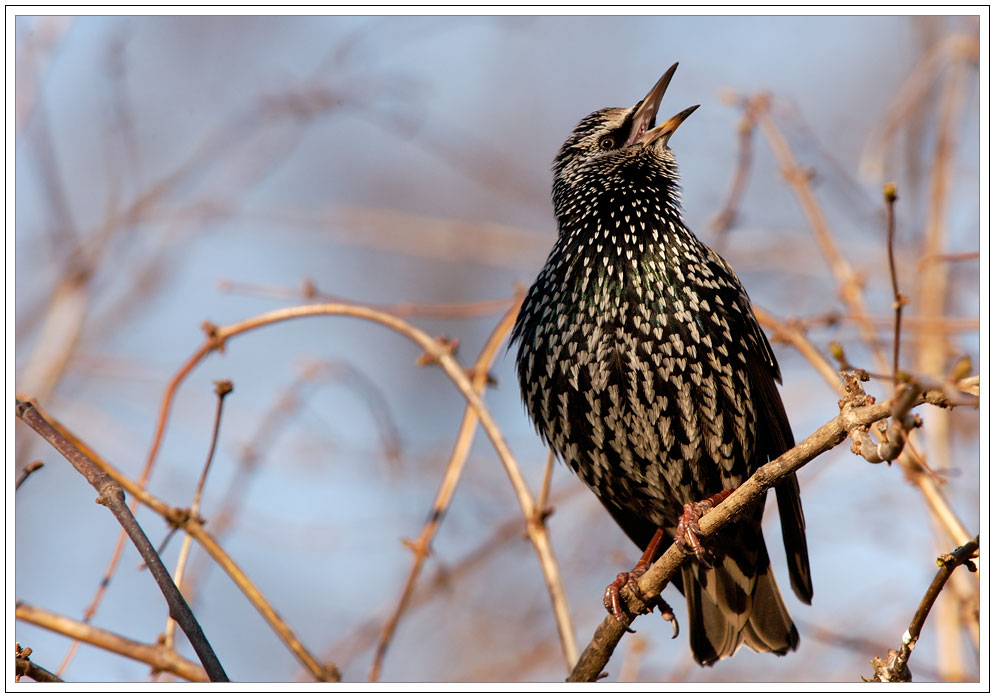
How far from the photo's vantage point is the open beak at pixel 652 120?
4.31 metres

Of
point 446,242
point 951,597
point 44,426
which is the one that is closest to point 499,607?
point 446,242

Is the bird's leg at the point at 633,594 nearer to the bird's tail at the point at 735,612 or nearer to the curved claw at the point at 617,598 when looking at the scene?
the curved claw at the point at 617,598

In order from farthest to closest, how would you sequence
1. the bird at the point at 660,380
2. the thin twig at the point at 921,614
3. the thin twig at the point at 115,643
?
the bird at the point at 660,380, the thin twig at the point at 115,643, the thin twig at the point at 921,614

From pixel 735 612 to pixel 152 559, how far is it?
279 centimetres

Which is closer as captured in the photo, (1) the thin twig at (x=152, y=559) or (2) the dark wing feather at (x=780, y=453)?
(1) the thin twig at (x=152, y=559)

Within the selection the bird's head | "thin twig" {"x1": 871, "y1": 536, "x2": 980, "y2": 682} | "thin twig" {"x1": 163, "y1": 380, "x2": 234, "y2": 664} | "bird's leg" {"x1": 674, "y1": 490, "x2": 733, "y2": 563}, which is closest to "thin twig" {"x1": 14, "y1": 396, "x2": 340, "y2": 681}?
"thin twig" {"x1": 163, "y1": 380, "x2": 234, "y2": 664}

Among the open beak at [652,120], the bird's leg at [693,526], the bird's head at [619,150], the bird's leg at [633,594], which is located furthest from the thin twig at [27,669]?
the open beak at [652,120]

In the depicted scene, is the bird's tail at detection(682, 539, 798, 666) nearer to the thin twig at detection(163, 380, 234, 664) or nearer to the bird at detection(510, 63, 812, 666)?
the bird at detection(510, 63, 812, 666)

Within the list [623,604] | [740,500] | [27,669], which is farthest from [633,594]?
[27,669]

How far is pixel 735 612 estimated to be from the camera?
4.35 metres

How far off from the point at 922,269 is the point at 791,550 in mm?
1364

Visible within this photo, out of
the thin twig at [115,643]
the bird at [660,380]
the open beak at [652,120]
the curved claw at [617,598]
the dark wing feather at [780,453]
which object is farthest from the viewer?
the open beak at [652,120]
